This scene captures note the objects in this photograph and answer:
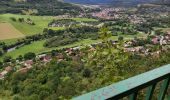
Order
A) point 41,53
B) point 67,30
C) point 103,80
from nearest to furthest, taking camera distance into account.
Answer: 1. point 103,80
2. point 41,53
3. point 67,30

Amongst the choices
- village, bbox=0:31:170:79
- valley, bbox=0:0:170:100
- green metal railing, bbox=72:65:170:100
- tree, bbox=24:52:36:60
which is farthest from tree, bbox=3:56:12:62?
green metal railing, bbox=72:65:170:100

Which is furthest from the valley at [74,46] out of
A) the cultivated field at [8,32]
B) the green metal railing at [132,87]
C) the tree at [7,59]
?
the green metal railing at [132,87]

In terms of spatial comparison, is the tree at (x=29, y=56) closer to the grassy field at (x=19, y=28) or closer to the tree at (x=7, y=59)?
the tree at (x=7, y=59)

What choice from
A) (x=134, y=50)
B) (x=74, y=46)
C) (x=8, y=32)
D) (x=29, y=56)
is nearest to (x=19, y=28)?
(x=8, y=32)

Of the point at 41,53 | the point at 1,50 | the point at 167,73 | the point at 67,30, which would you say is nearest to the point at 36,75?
the point at 41,53

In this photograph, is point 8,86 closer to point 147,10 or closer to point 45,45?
point 45,45

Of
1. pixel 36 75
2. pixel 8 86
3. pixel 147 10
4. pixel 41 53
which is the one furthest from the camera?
pixel 147 10
